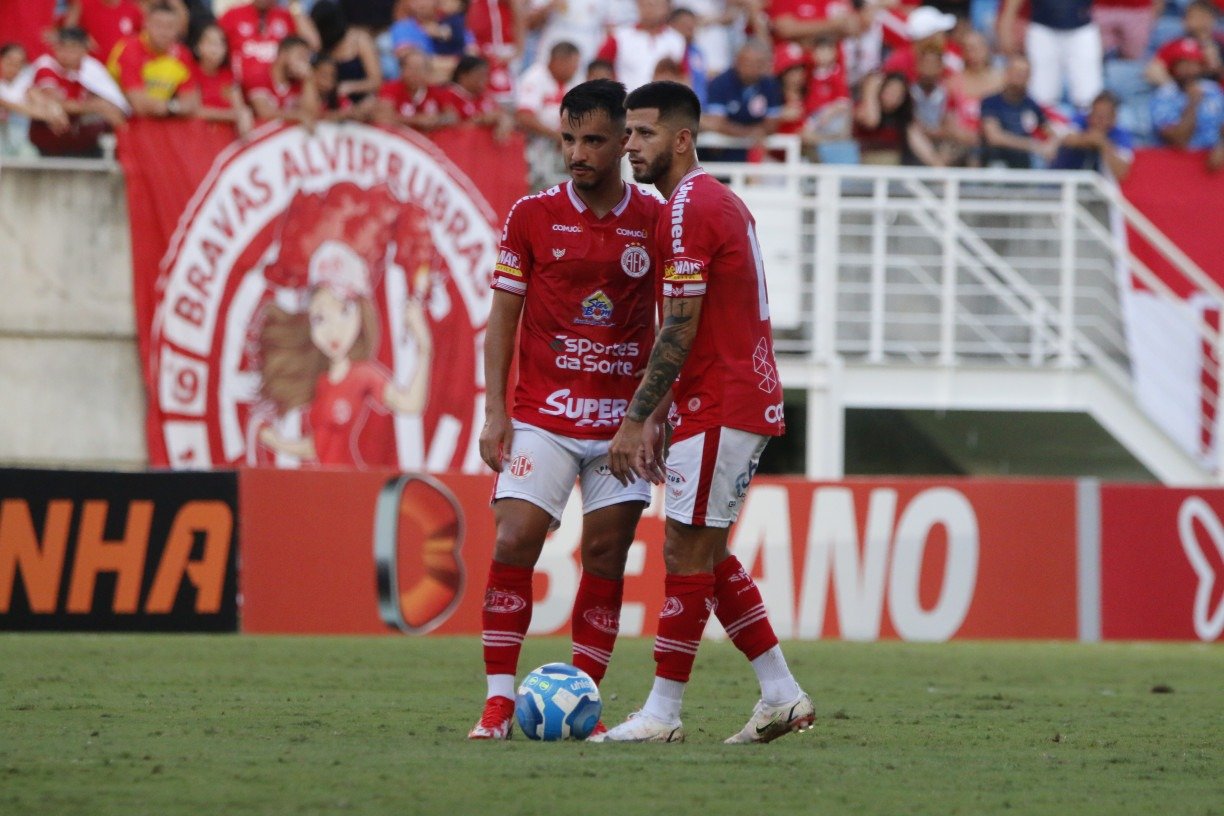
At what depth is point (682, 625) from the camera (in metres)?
7.01

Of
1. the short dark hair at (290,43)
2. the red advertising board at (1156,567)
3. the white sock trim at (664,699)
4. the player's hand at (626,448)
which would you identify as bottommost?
the red advertising board at (1156,567)

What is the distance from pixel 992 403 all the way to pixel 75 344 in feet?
25.5

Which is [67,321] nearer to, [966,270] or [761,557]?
[761,557]

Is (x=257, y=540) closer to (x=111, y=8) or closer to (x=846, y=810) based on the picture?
(x=111, y=8)

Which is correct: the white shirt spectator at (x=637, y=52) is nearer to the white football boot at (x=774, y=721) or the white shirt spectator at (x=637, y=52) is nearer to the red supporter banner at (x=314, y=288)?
the red supporter banner at (x=314, y=288)

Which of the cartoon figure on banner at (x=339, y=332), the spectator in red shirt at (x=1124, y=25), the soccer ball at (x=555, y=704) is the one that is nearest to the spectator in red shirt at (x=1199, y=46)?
the spectator in red shirt at (x=1124, y=25)

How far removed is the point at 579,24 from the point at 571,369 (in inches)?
409

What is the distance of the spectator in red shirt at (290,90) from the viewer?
49.8 feet

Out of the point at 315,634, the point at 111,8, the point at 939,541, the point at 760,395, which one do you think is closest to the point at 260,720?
the point at 760,395

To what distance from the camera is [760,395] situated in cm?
703

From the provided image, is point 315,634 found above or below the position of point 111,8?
below

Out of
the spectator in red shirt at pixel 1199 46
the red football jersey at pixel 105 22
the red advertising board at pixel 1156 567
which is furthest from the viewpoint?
the spectator in red shirt at pixel 1199 46

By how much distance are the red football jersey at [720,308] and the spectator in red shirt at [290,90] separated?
8.69 m

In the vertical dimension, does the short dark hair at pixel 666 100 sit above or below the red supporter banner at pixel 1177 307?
above
